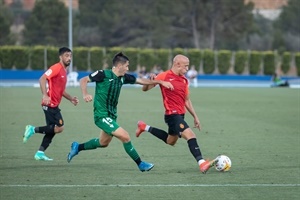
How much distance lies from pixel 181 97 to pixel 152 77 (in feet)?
2.04

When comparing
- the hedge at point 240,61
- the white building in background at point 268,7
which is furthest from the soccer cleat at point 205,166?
the white building in background at point 268,7

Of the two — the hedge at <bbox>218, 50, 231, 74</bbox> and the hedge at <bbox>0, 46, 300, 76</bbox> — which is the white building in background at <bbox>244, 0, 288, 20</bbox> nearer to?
the hedge at <bbox>0, 46, 300, 76</bbox>

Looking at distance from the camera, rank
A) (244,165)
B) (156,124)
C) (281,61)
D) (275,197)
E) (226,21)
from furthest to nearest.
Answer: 1. (226,21)
2. (281,61)
3. (156,124)
4. (244,165)
5. (275,197)

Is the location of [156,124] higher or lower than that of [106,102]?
lower

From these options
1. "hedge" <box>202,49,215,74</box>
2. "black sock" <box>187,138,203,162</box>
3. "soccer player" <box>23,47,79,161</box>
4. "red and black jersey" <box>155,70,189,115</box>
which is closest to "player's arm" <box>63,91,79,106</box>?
"soccer player" <box>23,47,79,161</box>

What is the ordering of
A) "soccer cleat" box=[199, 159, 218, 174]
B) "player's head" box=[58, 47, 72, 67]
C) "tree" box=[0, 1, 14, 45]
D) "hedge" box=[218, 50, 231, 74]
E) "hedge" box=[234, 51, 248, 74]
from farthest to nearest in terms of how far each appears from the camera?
"tree" box=[0, 1, 14, 45], "hedge" box=[234, 51, 248, 74], "hedge" box=[218, 50, 231, 74], "player's head" box=[58, 47, 72, 67], "soccer cleat" box=[199, 159, 218, 174]

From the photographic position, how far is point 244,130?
21.0 m

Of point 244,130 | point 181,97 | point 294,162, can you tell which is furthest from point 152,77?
point 244,130

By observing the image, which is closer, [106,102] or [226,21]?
[106,102]

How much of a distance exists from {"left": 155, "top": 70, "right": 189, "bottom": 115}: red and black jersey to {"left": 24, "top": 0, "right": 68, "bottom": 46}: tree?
7070cm

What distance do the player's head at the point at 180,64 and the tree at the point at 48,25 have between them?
70.7 meters

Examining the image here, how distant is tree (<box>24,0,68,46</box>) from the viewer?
3287 inches

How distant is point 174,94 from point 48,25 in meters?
71.6

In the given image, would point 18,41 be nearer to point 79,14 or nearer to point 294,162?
point 79,14
